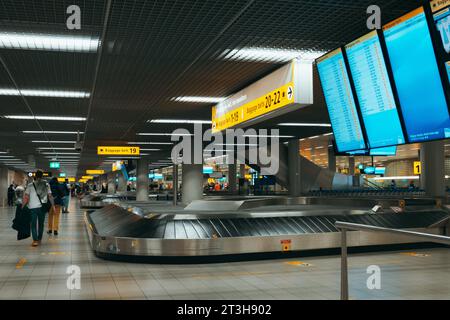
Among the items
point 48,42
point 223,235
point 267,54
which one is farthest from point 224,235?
point 48,42

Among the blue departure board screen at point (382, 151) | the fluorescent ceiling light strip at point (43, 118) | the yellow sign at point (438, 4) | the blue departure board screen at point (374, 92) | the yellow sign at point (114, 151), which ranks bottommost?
the blue departure board screen at point (382, 151)

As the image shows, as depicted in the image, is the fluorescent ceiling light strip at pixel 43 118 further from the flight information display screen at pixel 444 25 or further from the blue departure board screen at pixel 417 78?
the flight information display screen at pixel 444 25

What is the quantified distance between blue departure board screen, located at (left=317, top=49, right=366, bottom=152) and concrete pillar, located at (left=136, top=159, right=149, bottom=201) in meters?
28.5

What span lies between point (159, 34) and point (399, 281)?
5.27m

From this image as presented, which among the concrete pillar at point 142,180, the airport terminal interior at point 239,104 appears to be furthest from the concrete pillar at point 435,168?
the concrete pillar at point 142,180

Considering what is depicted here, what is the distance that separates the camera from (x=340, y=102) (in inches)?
306

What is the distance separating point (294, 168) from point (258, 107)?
17082 millimetres

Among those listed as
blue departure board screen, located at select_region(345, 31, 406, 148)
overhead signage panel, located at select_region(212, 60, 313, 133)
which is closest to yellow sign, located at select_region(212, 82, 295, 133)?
overhead signage panel, located at select_region(212, 60, 313, 133)

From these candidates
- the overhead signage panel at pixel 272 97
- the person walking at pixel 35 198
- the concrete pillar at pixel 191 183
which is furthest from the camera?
the concrete pillar at pixel 191 183

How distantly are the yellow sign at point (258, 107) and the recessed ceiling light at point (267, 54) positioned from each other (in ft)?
1.93

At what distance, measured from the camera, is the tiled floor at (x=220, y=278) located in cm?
637

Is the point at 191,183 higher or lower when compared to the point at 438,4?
lower

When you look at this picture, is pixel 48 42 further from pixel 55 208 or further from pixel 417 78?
pixel 55 208
